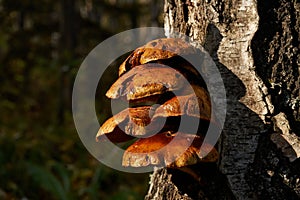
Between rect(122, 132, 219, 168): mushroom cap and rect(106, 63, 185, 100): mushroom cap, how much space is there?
135 millimetres

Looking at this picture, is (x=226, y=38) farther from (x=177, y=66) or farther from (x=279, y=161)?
(x=279, y=161)

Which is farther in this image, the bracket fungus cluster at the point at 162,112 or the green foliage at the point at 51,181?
the green foliage at the point at 51,181

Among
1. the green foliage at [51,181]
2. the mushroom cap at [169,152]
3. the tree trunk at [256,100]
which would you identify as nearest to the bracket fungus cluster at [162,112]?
the mushroom cap at [169,152]

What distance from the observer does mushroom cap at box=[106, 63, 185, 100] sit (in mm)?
1273

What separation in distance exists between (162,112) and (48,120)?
8.19 meters

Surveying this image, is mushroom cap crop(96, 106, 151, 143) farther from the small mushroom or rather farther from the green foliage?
the green foliage

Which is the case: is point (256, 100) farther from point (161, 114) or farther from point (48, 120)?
point (48, 120)

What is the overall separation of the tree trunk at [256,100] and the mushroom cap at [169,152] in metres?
0.12

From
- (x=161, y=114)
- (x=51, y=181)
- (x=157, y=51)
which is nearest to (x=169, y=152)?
(x=161, y=114)

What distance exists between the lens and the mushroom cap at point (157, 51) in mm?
1328

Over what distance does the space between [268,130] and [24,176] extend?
9.72ft

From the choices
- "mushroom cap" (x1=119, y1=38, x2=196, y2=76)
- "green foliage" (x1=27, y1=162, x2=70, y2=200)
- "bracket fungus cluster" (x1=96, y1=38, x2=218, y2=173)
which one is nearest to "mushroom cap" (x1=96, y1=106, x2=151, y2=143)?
"bracket fungus cluster" (x1=96, y1=38, x2=218, y2=173)

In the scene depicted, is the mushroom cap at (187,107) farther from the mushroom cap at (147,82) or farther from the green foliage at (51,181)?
the green foliage at (51,181)

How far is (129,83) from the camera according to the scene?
4.27 ft
